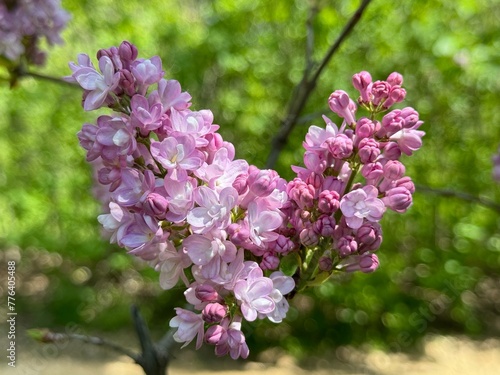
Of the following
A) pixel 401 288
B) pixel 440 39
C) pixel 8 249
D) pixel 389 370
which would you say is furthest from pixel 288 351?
pixel 8 249

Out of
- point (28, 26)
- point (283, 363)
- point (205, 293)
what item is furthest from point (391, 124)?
point (283, 363)

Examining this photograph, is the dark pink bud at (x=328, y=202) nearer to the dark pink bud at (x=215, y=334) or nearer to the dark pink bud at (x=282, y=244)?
the dark pink bud at (x=282, y=244)

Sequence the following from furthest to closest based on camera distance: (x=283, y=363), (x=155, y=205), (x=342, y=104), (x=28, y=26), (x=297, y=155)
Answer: (x=283, y=363) → (x=297, y=155) → (x=28, y=26) → (x=342, y=104) → (x=155, y=205)

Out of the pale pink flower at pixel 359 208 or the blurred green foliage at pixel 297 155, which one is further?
the blurred green foliage at pixel 297 155

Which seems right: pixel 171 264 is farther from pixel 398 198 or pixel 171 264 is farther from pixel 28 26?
pixel 28 26

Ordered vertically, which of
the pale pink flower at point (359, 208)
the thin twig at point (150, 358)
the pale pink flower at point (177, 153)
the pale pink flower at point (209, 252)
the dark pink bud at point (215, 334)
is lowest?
the thin twig at point (150, 358)

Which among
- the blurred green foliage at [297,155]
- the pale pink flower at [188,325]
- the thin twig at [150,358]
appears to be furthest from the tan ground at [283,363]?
the pale pink flower at [188,325]
